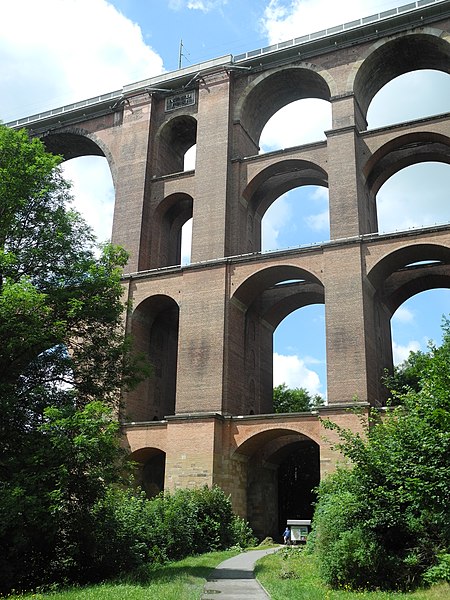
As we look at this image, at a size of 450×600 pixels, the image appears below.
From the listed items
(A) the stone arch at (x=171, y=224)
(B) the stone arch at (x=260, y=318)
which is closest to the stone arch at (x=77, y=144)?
(A) the stone arch at (x=171, y=224)

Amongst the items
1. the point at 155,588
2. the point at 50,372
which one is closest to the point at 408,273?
the point at 50,372

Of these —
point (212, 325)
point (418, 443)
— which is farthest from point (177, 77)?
point (418, 443)

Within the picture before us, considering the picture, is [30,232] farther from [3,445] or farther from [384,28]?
[384,28]

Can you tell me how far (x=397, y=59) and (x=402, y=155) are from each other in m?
4.48

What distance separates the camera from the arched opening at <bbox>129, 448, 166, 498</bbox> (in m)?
26.9

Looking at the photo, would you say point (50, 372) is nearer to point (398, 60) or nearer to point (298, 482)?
point (298, 482)

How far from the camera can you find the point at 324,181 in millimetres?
30609

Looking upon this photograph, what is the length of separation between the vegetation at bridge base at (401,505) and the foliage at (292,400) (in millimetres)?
34422

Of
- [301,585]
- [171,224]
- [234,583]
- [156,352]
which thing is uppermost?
[171,224]

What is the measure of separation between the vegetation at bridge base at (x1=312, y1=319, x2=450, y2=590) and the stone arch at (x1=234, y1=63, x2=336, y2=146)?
814 inches

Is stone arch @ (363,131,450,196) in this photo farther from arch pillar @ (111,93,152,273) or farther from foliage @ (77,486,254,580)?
foliage @ (77,486,254,580)

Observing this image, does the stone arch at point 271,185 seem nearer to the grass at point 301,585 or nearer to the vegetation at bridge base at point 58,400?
the vegetation at bridge base at point 58,400

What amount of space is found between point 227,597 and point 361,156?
20571 millimetres

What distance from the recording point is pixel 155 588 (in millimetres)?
11414
